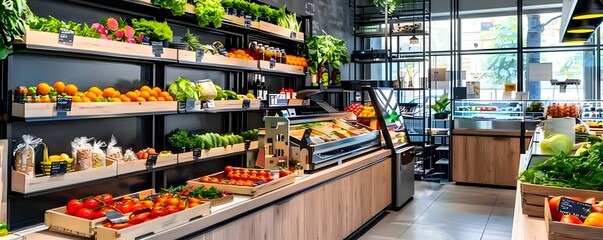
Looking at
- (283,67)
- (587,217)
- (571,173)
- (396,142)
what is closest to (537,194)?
(571,173)

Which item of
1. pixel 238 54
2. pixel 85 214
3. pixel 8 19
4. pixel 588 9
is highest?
pixel 588 9

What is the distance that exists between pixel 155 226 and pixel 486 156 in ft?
22.6

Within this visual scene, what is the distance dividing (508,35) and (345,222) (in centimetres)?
793

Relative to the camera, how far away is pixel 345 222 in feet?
15.1

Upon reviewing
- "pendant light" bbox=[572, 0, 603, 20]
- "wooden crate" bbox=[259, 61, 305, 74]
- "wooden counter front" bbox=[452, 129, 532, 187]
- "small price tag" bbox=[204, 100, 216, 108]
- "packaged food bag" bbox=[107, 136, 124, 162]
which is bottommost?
"wooden counter front" bbox=[452, 129, 532, 187]

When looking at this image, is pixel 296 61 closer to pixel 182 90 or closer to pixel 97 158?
Answer: pixel 182 90

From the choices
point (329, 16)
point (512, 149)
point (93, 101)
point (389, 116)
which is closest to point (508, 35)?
point (512, 149)

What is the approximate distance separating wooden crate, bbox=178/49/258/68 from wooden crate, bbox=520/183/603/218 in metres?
2.82

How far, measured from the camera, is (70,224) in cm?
239

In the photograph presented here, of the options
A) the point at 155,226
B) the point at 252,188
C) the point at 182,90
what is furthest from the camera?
the point at 182,90

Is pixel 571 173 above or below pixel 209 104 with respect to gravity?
below

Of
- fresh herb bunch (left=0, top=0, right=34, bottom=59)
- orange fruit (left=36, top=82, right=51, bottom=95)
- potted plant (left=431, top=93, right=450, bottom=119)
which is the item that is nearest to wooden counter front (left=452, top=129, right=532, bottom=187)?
potted plant (left=431, top=93, right=450, bottom=119)

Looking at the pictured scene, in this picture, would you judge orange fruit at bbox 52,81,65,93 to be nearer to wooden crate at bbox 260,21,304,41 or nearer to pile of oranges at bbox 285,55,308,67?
wooden crate at bbox 260,21,304,41

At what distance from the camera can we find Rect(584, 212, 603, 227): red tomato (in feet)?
5.23
